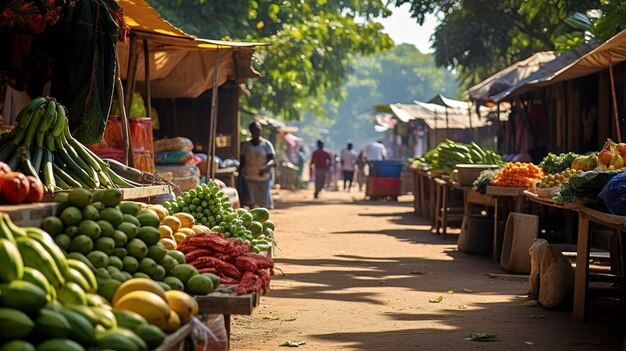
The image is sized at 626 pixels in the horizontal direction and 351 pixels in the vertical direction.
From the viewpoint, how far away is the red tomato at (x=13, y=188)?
5.49 metres

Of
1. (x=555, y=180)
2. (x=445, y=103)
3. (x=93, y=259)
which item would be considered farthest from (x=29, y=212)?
(x=445, y=103)

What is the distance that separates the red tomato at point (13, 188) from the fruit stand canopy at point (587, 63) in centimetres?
765

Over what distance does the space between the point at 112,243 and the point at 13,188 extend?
0.60 metres

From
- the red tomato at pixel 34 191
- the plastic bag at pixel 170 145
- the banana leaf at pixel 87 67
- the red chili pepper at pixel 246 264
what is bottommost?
the red chili pepper at pixel 246 264

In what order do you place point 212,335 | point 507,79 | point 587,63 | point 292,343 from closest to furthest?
1. point 212,335
2. point 292,343
3. point 587,63
4. point 507,79

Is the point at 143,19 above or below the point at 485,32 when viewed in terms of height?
below

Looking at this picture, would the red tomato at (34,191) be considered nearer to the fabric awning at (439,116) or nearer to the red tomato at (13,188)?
the red tomato at (13,188)

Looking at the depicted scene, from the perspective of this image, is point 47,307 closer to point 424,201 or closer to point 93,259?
point 93,259

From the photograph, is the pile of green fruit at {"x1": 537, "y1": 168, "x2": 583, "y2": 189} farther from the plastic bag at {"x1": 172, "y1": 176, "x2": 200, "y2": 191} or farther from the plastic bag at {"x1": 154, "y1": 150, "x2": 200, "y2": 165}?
the plastic bag at {"x1": 154, "y1": 150, "x2": 200, "y2": 165}

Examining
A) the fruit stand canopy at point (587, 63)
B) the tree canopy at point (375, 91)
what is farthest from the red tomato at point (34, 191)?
the tree canopy at point (375, 91)

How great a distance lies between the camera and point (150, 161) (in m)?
11.9

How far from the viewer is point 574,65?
14.3 metres

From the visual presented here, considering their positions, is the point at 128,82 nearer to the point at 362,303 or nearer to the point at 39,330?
the point at 362,303

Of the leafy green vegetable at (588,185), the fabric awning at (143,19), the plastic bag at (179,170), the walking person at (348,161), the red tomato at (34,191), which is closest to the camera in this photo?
the red tomato at (34,191)
